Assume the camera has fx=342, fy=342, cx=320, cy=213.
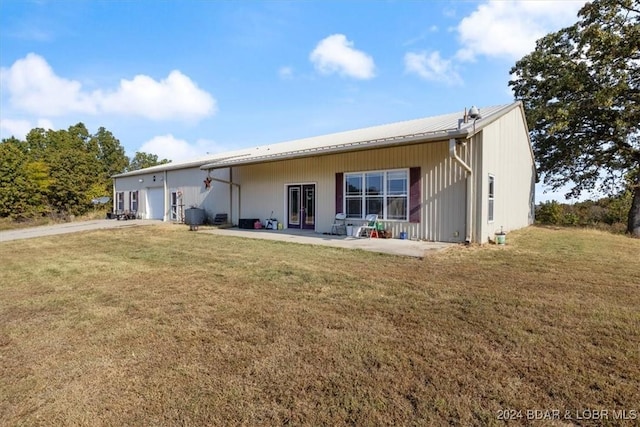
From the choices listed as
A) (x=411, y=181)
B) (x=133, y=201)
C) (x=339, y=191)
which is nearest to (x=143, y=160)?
(x=133, y=201)

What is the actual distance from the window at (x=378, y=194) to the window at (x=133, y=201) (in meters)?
17.3

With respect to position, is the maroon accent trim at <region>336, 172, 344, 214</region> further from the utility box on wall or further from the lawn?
the utility box on wall

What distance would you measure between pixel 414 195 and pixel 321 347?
800 cm

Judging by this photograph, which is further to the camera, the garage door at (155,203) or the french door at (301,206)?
the garage door at (155,203)

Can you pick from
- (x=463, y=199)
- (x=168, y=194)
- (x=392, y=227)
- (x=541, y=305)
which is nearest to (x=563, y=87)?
(x=463, y=199)

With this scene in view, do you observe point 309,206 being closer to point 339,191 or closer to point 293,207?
point 293,207

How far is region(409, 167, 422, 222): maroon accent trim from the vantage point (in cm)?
1023

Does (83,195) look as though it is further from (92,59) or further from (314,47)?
(314,47)

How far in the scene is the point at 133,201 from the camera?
2330cm

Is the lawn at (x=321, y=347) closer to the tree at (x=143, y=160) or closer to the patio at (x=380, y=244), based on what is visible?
the patio at (x=380, y=244)

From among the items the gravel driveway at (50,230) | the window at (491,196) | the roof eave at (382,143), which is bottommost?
the gravel driveway at (50,230)

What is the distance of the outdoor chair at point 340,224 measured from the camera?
11.7m

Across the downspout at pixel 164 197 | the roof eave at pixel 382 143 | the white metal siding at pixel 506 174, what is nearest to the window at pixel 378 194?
the roof eave at pixel 382 143

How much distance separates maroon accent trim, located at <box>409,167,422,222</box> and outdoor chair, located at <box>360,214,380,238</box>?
1118 mm
